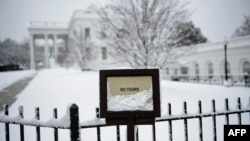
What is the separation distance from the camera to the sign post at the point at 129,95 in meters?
2.47

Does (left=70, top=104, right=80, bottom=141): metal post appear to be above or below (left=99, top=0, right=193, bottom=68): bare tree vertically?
below

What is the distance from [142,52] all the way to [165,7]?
2075 mm

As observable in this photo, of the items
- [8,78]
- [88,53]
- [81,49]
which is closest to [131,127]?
[8,78]

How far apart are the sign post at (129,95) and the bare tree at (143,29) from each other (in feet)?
23.8

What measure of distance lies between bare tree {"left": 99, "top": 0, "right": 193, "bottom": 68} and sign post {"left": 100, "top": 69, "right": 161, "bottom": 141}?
724cm

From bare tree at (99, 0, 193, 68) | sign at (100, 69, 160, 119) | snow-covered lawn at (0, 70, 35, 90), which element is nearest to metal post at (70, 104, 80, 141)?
sign at (100, 69, 160, 119)

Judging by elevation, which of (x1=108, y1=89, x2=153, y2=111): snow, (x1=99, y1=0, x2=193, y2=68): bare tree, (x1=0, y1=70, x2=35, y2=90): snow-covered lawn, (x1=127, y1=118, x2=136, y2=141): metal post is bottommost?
(x1=127, y1=118, x2=136, y2=141): metal post

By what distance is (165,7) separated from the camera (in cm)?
1027

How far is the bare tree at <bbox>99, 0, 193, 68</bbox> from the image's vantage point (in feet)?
32.4

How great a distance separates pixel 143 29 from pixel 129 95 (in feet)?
24.8

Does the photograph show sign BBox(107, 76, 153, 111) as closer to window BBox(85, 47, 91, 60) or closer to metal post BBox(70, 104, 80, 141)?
metal post BBox(70, 104, 80, 141)

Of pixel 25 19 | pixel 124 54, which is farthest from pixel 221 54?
pixel 25 19

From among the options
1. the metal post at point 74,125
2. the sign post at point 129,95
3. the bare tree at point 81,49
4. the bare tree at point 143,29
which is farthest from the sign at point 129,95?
the bare tree at point 81,49

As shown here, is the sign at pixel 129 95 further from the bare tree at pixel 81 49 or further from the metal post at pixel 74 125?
the bare tree at pixel 81 49
